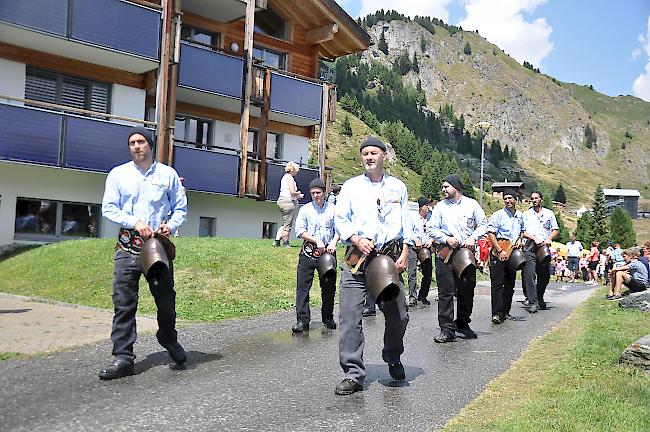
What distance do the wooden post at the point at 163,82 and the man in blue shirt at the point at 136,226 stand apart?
14406 millimetres

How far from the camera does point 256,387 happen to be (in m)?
6.24

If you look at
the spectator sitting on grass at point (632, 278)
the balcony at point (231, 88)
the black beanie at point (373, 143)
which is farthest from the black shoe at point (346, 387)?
the balcony at point (231, 88)

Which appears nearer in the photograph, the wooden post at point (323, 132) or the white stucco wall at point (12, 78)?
the white stucco wall at point (12, 78)

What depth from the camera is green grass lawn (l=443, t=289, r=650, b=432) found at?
5184 millimetres

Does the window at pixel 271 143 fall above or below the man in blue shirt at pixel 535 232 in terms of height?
above

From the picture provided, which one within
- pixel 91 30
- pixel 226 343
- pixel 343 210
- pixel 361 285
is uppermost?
pixel 91 30

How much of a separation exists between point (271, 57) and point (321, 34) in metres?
2.25

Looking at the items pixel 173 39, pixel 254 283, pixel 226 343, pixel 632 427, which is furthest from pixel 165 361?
pixel 173 39

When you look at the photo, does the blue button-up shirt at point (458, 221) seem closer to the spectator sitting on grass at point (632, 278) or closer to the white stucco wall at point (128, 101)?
the spectator sitting on grass at point (632, 278)

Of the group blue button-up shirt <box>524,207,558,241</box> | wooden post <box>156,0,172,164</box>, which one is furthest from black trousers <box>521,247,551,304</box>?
wooden post <box>156,0,172,164</box>

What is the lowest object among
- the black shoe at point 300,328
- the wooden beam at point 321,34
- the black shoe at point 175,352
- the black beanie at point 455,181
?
the black shoe at point 300,328

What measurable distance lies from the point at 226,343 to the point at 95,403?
319 centimetres

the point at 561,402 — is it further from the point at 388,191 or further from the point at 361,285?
the point at 388,191

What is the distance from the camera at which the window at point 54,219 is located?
1922cm
